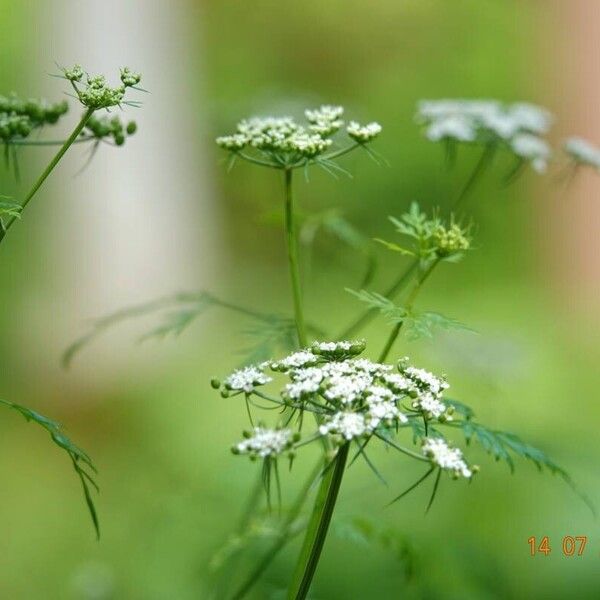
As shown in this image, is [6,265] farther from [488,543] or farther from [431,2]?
[431,2]

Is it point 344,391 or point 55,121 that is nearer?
point 344,391

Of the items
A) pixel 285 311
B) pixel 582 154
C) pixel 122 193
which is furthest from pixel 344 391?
pixel 122 193

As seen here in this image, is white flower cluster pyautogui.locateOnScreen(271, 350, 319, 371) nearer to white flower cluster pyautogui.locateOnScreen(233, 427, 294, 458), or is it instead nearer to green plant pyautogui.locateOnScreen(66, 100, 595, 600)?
green plant pyautogui.locateOnScreen(66, 100, 595, 600)

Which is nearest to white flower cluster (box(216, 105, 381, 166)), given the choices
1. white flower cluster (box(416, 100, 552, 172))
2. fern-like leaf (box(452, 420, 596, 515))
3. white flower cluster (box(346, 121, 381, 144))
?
white flower cluster (box(346, 121, 381, 144))

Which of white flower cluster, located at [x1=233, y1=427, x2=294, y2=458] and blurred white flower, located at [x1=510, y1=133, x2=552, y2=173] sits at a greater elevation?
blurred white flower, located at [x1=510, y1=133, x2=552, y2=173]

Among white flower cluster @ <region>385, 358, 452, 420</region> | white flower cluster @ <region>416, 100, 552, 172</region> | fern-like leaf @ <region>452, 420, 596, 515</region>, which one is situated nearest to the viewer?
white flower cluster @ <region>385, 358, 452, 420</region>

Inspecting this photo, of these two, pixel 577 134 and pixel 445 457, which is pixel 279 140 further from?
pixel 577 134
